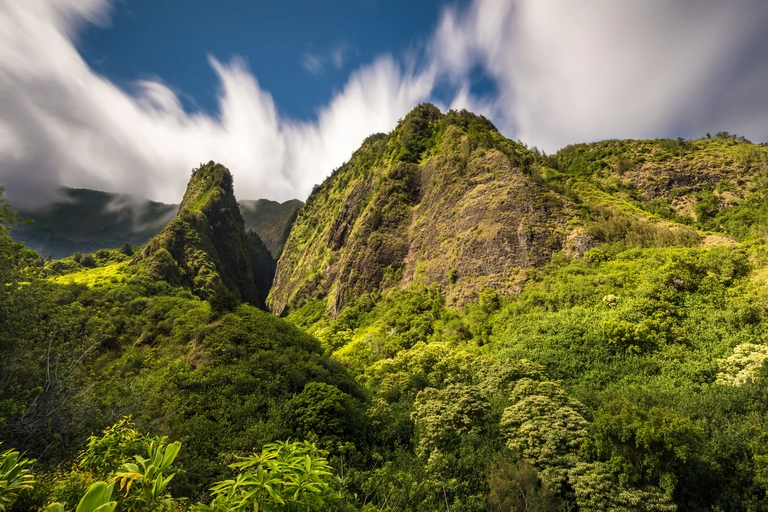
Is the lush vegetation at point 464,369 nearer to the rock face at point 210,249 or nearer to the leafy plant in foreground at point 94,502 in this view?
the leafy plant in foreground at point 94,502

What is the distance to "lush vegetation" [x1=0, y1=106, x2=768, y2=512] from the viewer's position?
660cm

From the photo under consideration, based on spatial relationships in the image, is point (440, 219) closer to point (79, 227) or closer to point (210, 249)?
point (210, 249)

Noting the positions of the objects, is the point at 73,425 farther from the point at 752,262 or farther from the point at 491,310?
the point at 752,262

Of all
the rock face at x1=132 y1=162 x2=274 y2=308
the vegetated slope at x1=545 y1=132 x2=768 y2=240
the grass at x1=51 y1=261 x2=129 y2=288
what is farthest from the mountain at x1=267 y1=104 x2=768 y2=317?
the grass at x1=51 y1=261 x2=129 y2=288

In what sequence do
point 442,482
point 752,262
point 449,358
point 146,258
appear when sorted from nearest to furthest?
1. point 442,482
2. point 752,262
3. point 449,358
4. point 146,258

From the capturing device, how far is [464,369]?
20.2 meters

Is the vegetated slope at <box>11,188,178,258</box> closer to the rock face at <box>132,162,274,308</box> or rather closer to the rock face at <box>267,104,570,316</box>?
the rock face at <box>132,162,274,308</box>

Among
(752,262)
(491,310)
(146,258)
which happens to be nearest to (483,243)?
(491,310)

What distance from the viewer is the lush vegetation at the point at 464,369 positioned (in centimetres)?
660

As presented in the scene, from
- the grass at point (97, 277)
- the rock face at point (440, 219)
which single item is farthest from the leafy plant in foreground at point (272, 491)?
the grass at point (97, 277)

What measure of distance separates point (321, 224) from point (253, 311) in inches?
2509

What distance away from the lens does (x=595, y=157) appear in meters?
52.2

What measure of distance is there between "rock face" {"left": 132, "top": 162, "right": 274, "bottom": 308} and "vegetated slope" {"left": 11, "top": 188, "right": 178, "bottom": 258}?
349ft

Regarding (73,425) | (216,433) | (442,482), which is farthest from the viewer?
(216,433)
